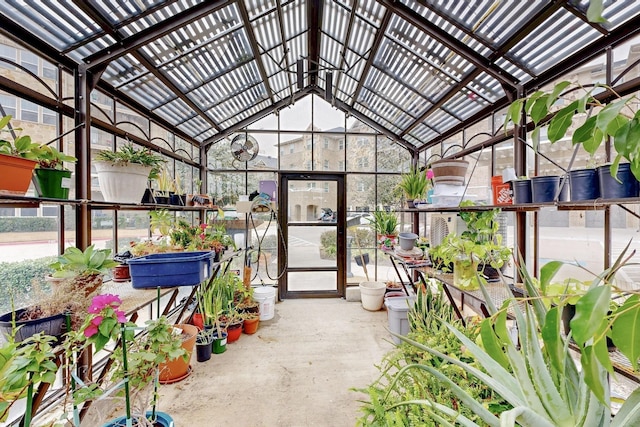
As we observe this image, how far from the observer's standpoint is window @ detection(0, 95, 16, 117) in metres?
1.48

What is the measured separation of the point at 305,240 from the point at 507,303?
3.81 m

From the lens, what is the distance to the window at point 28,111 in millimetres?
1593

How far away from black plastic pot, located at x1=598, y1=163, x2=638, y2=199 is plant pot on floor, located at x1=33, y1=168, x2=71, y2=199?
232cm

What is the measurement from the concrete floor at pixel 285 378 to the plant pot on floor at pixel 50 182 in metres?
1.52

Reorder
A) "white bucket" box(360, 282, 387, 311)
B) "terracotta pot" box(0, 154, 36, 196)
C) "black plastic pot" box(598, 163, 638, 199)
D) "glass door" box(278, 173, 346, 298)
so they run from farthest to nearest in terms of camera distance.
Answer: "glass door" box(278, 173, 346, 298) → "white bucket" box(360, 282, 387, 311) → "terracotta pot" box(0, 154, 36, 196) → "black plastic pot" box(598, 163, 638, 199)

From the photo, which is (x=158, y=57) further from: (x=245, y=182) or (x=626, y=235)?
(x=626, y=235)

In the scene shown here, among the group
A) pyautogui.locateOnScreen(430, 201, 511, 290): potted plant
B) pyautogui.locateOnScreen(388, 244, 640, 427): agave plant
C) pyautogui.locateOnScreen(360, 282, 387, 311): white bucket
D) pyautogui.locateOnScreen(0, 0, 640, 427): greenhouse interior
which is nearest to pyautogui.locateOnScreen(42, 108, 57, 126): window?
pyautogui.locateOnScreen(0, 0, 640, 427): greenhouse interior

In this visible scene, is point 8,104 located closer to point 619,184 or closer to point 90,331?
point 90,331

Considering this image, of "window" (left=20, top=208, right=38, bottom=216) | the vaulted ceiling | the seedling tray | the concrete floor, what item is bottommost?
the concrete floor

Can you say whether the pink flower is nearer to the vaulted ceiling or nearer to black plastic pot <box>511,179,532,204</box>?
the vaulted ceiling

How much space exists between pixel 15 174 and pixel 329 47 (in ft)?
9.31

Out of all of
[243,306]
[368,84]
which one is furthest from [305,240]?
[368,84]

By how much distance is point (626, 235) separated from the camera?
1.50 metres

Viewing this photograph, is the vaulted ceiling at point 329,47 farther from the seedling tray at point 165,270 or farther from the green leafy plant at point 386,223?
the seedling tray at point 165,270
